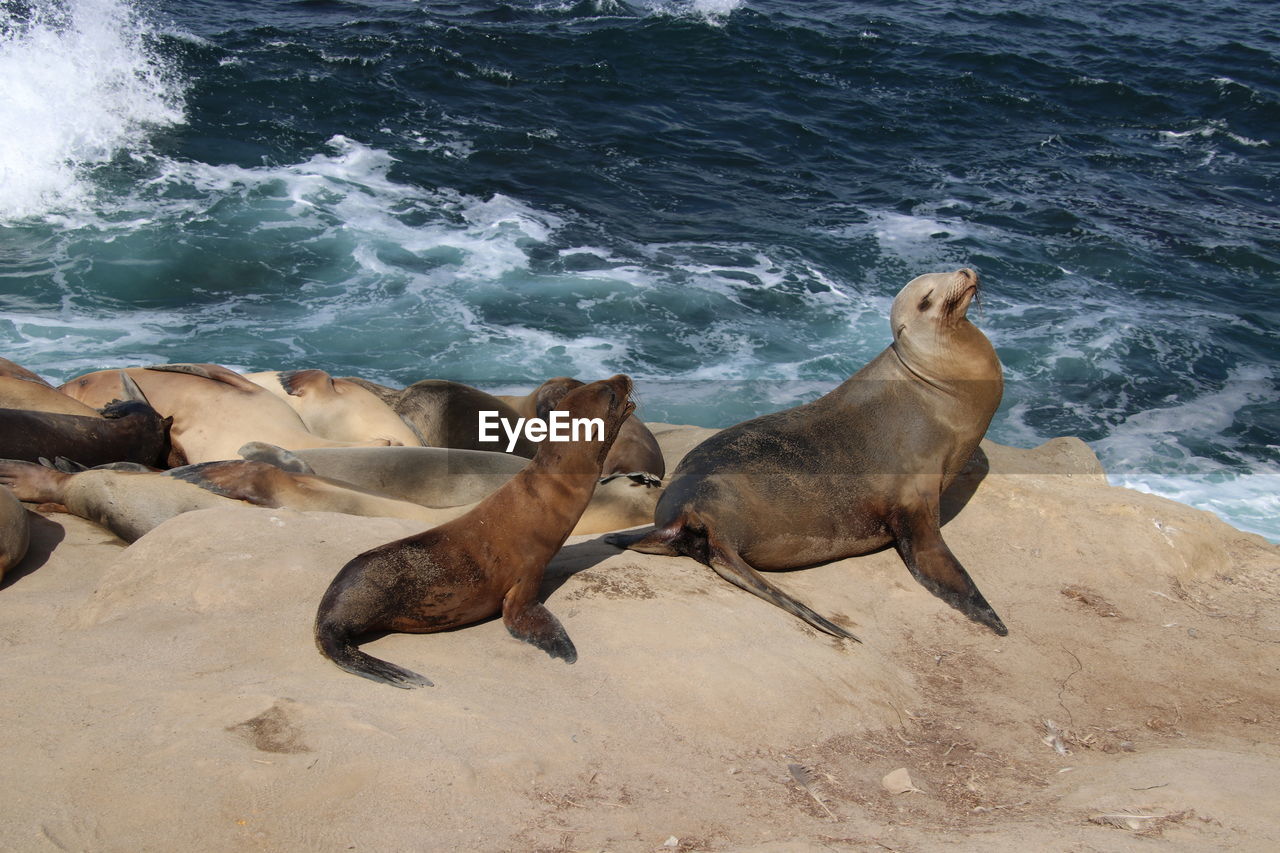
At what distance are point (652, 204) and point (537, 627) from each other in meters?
12.4

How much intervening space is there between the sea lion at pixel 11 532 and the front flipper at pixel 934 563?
428 cm

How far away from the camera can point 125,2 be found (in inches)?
828

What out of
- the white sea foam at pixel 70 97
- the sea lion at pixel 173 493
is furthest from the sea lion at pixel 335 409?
the white sea foam at pixel 70 97

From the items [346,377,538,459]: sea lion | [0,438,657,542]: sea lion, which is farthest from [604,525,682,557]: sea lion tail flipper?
[346,377,538,459]: sea lion

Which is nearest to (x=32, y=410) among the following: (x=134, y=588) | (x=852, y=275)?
(x=134, y=588)

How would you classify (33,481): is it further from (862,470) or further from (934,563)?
(934,563)

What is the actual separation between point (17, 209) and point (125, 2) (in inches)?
331

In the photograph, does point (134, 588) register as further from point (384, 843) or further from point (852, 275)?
point (852, 275)

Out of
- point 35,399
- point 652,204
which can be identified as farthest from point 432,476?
point 652,204

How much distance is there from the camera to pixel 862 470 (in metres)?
6.21

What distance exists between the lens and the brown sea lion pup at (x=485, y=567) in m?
4.32

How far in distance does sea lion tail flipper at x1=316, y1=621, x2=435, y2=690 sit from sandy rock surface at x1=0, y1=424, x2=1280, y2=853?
0.19 feet

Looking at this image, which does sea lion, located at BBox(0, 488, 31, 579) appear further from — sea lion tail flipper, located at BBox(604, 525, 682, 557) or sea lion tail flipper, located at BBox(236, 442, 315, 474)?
sea lion tail flipper, located at BBox(604, 525, 682, 557)

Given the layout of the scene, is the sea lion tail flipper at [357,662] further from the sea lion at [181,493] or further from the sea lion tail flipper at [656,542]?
the sea lion tail flipper at [656,542]
